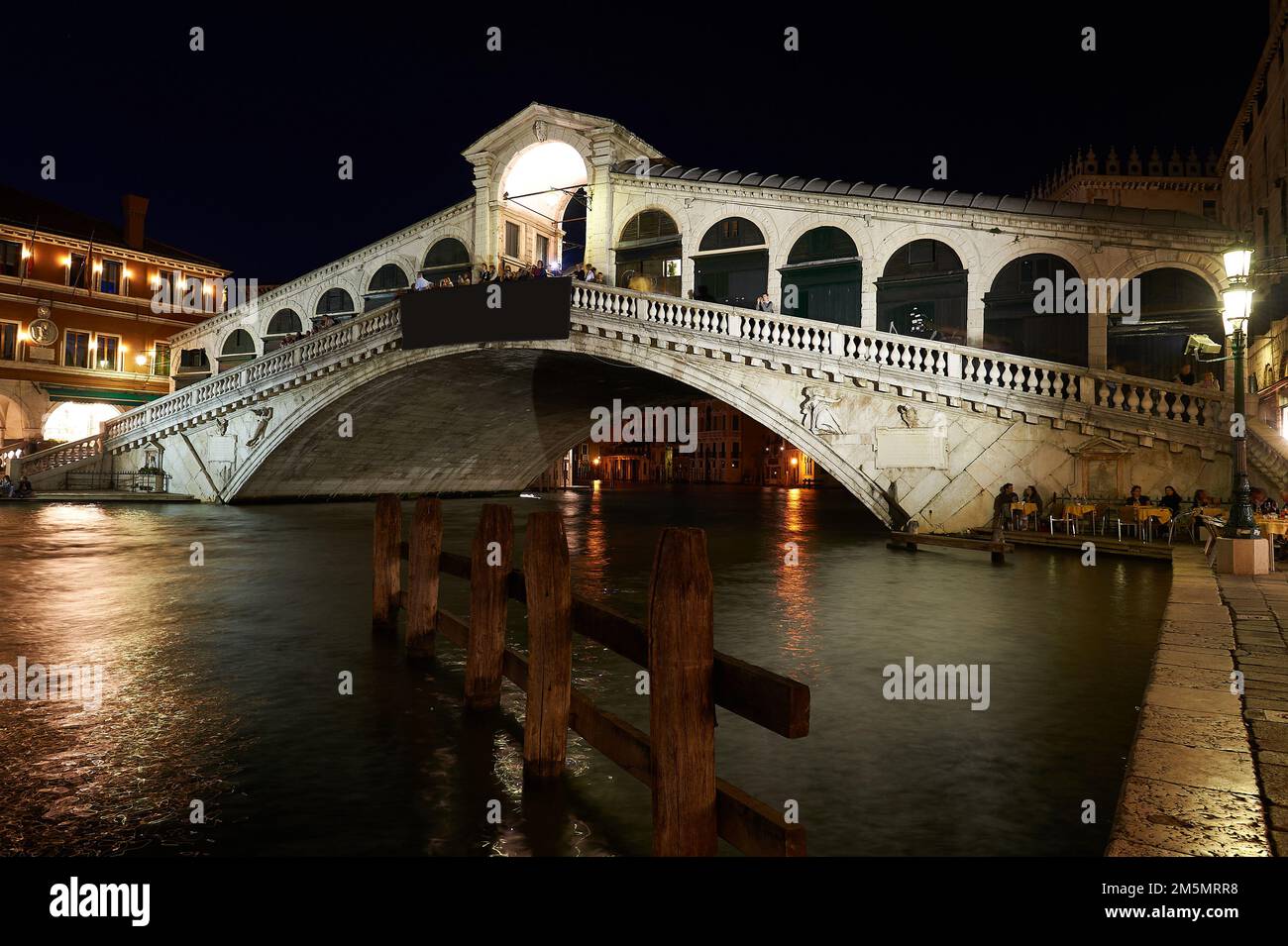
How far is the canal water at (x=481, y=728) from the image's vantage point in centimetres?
364

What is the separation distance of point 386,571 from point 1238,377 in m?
10.3

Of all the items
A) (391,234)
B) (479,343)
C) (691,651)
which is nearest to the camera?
(691,651)

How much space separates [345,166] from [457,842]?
18200 mm

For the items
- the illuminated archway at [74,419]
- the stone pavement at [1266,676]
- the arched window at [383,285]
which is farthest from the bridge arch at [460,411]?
the illuminated archway at [74,419]

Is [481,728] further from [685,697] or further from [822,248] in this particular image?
[822,248]

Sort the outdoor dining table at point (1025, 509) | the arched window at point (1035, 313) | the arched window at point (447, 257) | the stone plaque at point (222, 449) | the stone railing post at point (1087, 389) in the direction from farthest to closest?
the arched window at point (447, 257)
the stone plaque at point (222, 449)
the arched window at point (1035, 313)
the outdoor dining table at point (1025, 509)
the stone railing post at point (1087, 389)

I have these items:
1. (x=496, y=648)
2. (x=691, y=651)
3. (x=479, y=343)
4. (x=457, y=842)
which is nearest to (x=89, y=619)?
(x=496, y=648)

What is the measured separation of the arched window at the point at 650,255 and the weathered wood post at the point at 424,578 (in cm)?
1894

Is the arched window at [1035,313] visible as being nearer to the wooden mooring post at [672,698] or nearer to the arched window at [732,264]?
the arched window at [732,264]

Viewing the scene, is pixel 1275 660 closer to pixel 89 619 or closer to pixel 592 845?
pixel 592 845

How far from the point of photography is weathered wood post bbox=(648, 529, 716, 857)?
118 inches

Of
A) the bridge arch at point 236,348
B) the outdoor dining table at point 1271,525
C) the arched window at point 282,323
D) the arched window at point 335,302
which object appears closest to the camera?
the outdoor dining table at point 1271,525

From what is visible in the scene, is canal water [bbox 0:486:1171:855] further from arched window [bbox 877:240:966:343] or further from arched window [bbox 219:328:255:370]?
arched window [bbox 219:328:255:370]
